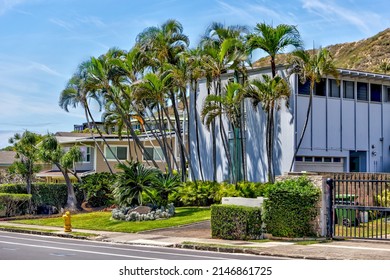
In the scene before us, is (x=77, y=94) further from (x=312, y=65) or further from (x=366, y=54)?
(x=366, y=54)

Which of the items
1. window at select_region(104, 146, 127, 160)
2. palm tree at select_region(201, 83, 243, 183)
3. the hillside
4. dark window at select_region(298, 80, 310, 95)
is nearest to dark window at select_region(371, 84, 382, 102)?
dark window at select_region(298, 80, 310, 95)

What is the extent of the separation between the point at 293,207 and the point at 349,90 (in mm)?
18484

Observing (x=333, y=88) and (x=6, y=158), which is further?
(x=6, y=158)

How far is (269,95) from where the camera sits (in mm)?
37656

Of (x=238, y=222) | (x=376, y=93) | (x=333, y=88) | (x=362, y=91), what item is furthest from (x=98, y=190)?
(x=238, y=222)

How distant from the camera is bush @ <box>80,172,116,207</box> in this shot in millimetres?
48312

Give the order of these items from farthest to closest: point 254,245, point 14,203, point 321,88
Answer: point 14,203 → point 321,88 → point 254,245

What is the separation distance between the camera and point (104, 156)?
206 feet

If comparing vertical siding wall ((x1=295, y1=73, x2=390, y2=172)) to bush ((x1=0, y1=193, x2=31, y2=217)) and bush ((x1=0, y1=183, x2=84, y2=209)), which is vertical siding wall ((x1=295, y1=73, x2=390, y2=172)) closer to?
bush ((x1=0, y1=183, x2=84, y2=209))

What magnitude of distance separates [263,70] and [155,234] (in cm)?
1497

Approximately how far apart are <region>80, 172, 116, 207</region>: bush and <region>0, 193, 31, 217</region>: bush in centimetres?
423

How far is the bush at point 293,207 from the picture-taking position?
84.7 feet

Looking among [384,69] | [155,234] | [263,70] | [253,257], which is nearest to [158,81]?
[263,70]

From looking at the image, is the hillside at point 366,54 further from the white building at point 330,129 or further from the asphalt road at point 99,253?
the asphalt road at point 99,253
